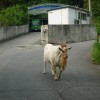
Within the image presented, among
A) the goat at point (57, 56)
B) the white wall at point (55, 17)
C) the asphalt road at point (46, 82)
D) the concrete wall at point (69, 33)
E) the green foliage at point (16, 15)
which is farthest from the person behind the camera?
the green foliage at point (16, 15)

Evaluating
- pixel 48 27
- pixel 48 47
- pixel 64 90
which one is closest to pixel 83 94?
pixel 64 90

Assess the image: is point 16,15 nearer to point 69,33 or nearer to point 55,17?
point 55,17

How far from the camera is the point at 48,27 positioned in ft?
107

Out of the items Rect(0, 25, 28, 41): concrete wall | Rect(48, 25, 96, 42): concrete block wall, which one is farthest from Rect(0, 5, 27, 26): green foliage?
Rect(48, 25, 96, 42): concrete block wall

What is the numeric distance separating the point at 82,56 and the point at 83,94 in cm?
1114

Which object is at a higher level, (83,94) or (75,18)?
(75,18)

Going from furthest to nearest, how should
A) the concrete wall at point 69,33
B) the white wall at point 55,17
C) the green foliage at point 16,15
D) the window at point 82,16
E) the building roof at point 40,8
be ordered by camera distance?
the building roof at point 40,8
the green foliage at point 16,15
the window at point 82,16
the white wall at point 55,17
the concrete wall at point 69,33

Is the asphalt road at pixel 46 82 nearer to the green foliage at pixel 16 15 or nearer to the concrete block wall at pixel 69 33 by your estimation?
the concrete block wall at pixel 69 33

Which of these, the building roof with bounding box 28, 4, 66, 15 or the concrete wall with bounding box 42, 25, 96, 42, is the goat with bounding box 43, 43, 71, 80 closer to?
the concrete wall with bounding box 42, 25, 96, 42

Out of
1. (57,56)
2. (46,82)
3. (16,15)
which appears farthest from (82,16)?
(46,82)

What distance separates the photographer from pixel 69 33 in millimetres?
34219

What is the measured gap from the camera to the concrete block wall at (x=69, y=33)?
3297 centimetres

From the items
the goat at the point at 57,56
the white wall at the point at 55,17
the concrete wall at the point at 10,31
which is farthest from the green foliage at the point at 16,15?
the goat at the point at 57,56

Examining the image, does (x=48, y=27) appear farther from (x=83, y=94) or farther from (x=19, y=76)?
(x=83, y=94)
